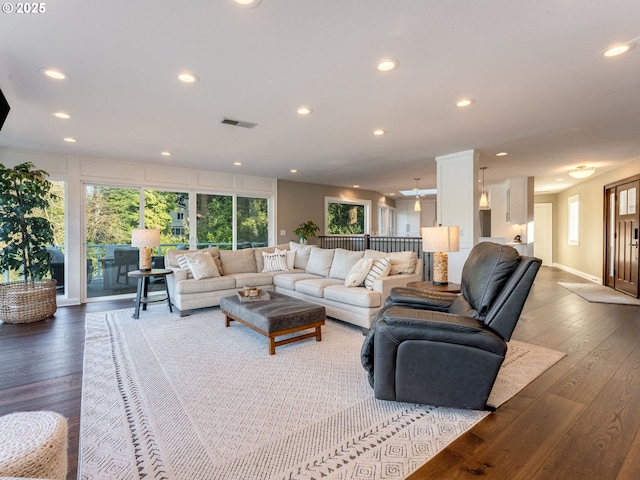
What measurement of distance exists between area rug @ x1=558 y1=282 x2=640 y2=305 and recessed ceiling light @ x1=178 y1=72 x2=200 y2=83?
21.4ft

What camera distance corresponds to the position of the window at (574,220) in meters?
8.63

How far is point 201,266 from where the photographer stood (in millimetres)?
4789

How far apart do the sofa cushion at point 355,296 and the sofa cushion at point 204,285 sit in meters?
1.68

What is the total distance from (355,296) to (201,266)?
2.41 m

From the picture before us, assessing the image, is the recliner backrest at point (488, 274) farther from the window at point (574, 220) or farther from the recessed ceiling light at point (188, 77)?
the window at point (574, 220)

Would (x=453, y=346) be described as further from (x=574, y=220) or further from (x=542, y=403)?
(x=574, y=220)

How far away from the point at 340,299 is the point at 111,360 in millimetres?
2417

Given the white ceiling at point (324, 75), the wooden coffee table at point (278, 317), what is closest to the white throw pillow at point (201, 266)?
the wooden coffee table at point (278, 317)

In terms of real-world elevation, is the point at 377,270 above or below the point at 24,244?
below

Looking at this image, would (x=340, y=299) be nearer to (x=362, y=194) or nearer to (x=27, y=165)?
(x=27, y=165)

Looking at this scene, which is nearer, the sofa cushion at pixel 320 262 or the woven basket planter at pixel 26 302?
the woven basket planter at pixel 26 302

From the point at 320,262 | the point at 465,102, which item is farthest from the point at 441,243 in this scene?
the point at 320,262

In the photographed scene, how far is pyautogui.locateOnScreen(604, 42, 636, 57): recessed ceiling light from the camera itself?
219 centimetres

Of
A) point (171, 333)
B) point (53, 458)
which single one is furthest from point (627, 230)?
point (53, 458)
